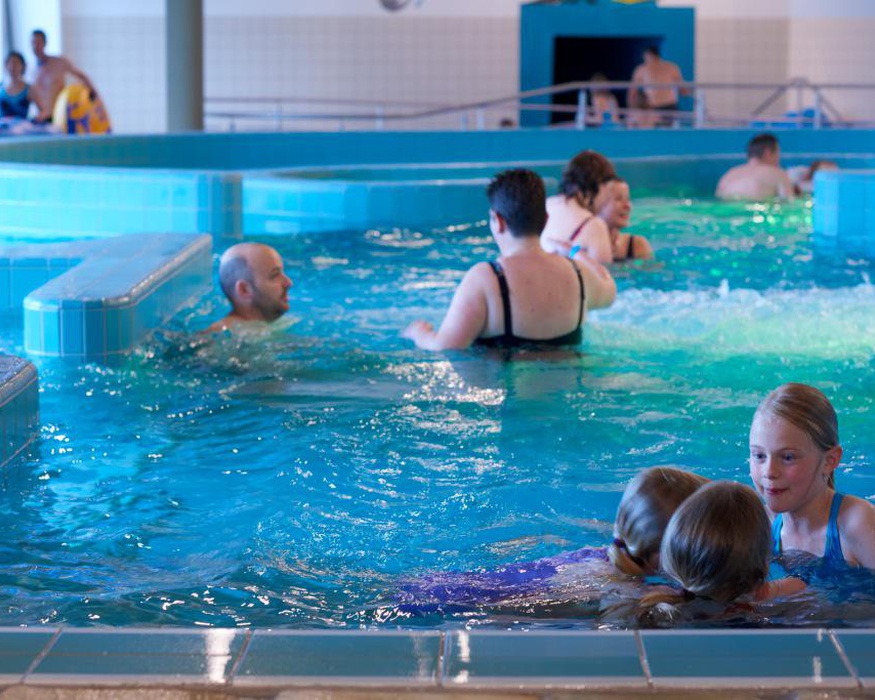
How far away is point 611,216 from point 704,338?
161 centimetres

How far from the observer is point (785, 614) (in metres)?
2.44

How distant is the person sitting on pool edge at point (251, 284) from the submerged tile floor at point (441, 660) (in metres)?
3.24

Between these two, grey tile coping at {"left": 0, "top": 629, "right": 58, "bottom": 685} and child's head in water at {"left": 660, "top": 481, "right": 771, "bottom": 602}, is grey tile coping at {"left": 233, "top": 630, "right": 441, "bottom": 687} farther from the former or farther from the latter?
child's head in water at {"left": 660, "top": 481, "right": 771, "bottom": 602}

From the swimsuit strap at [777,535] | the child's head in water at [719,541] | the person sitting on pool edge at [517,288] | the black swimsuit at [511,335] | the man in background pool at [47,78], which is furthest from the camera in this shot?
the man in background pool at [47,78]

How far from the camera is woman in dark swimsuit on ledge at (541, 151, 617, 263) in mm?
6395

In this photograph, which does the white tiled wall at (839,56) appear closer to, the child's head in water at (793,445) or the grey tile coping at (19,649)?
the child's head in water at (793,445)

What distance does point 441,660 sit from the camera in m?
1.82

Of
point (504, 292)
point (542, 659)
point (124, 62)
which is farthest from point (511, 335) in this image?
point (124, 62)

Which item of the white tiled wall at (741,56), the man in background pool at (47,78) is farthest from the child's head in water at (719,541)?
the white tiled wall at (741,56)

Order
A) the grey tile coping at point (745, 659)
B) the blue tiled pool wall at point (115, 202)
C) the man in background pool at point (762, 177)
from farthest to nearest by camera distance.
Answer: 1. the man in background pool at point (762, 177)
2. the blue tiled pool wall at point (115, 202)
3. the grey tile coping at point (745, 659)

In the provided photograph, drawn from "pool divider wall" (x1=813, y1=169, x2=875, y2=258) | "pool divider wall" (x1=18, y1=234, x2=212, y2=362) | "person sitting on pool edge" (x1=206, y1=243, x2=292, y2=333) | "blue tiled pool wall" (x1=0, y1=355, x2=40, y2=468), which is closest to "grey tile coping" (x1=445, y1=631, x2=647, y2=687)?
"blue tiled pool wall" (x1=0, y1=355, x2=40, y2=468)

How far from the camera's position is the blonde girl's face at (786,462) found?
2.50 meters

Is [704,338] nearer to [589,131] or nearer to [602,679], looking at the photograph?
[602,679]

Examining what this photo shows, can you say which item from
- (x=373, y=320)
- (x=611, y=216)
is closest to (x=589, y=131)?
(x=611, y=216)
